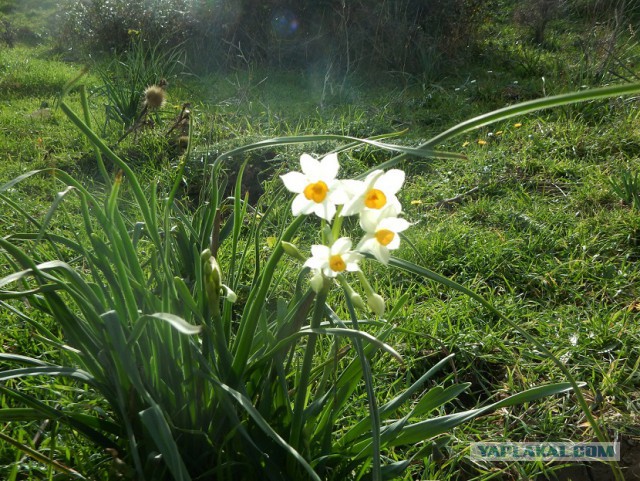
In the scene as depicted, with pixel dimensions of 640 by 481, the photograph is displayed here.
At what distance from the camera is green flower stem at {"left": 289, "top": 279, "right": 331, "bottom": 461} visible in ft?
3.20

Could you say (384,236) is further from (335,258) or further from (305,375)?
(305,375)

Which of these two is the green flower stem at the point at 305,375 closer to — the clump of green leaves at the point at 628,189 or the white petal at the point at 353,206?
the white petal at the point at 353,206

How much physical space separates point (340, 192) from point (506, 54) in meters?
5.05

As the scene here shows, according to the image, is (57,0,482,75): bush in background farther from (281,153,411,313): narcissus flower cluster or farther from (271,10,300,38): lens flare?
(281,153,411,313): narcissus flower cluster

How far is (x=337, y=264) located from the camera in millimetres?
873

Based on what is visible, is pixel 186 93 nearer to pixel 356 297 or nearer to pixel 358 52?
pixel 358 52

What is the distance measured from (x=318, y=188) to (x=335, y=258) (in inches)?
4.5

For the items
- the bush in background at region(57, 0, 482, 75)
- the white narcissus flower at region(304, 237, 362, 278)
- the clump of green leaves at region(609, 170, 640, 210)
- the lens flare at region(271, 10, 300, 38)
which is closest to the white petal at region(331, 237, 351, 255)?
the white narcissus flower at region(304, 237, 362, 278)

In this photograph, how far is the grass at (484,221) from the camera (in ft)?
5.22

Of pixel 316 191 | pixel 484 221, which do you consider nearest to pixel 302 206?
pixel 316 191

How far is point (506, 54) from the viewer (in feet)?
17.7

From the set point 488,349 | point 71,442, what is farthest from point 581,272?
point 71,442

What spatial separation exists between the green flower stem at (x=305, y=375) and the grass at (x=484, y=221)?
0.84ft

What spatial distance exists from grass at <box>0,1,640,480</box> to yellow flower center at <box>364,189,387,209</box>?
0.42 meters
